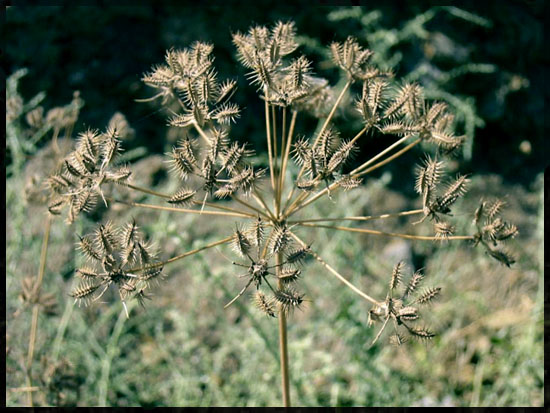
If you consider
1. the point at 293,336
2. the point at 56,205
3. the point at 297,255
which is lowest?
the point at 293,336

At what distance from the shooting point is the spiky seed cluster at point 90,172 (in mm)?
1489

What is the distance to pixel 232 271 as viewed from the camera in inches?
111

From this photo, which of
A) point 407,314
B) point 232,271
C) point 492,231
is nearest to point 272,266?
point 407,314

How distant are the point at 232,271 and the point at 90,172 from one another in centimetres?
137

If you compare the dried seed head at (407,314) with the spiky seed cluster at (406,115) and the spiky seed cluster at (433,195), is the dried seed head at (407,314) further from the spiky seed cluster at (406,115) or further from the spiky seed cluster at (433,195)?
the spiky seed cluster at (406,115)

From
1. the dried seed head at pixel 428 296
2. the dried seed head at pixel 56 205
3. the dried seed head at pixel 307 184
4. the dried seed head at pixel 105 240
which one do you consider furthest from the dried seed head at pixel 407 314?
the dried seed head at pixel 56 205

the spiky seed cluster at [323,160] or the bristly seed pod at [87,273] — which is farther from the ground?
the spiky seed cluster at [323,160]

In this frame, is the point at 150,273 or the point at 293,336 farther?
the point at 293,336

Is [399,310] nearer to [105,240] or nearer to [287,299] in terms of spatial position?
[287,299]

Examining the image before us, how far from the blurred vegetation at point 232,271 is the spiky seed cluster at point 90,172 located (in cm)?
60

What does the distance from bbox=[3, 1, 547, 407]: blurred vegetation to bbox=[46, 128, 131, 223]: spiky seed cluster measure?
1.96 feet

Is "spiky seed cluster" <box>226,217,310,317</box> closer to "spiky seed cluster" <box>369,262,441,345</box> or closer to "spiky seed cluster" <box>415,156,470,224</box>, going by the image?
"spiky seed cluster" <box>369,262,441,345</box>

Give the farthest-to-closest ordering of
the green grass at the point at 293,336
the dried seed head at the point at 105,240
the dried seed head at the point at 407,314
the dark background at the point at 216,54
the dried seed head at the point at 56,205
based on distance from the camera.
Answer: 1. the dark background at the point at 216,54
2. the green grass at the point at 293,336
3. the dried seed head at the point at 56,205
4. the dried seed head at the point at 105,240
5. the dried seed head at the point at 407,314

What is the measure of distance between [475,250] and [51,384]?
7.15 feet
